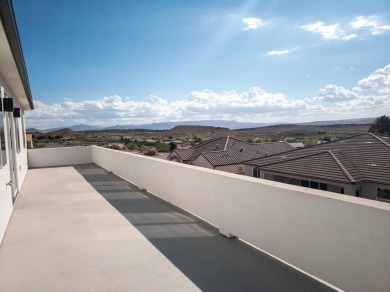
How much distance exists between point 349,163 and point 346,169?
129cm

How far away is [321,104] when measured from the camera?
46844 mm

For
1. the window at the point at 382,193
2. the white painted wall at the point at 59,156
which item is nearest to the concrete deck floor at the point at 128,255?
the white painted wall at the point at 59,156

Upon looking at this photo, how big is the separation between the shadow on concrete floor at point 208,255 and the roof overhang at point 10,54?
2.89 m

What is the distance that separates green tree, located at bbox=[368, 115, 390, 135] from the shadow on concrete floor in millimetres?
61686

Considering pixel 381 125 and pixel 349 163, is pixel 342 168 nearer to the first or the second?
pixel 349 163

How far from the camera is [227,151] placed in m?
34.2

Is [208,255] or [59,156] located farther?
[59,156]

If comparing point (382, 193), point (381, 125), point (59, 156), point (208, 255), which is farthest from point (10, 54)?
point (381, 125)

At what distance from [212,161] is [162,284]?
2791 cm

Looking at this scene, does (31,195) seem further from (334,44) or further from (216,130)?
(216,130)

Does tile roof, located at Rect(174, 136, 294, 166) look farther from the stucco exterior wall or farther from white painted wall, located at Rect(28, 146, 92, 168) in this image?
the stucco exterior wall

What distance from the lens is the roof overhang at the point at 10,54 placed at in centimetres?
265

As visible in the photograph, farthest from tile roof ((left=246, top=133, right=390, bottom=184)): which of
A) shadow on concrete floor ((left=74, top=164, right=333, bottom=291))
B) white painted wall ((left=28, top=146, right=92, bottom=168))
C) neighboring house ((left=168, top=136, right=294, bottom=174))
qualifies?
shadow on concrete floor ((left=74, top=164, right=333, bottom=291))

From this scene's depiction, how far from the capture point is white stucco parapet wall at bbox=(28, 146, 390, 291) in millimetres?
1994
